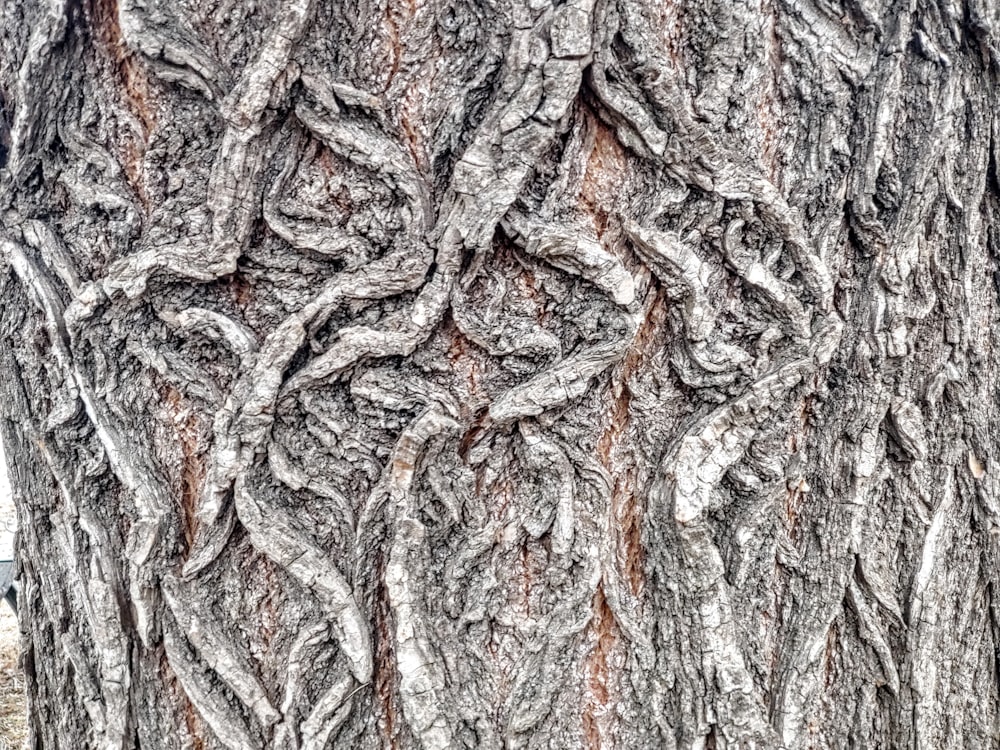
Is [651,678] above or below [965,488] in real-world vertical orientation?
below

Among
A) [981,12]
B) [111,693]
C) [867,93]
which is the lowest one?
[111,693]

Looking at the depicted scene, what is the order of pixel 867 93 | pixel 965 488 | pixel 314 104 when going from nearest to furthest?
pixel 314 104
pixel 867 93
pixel 965 488

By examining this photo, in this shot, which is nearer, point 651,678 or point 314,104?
point 314,104

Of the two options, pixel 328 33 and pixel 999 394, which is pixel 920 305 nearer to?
pixel 999 394

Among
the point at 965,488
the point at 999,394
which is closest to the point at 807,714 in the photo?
the point at 965,488

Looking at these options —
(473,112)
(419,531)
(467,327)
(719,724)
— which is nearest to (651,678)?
(719,724)

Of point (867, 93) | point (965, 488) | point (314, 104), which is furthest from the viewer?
point (965, 488)

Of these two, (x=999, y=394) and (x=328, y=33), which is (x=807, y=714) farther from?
(x=328, y=33)
